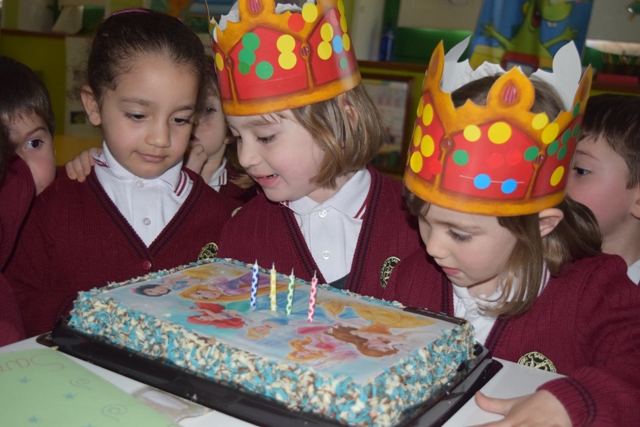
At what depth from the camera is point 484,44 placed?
3867mm

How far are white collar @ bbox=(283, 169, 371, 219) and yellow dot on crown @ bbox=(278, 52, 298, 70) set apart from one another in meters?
0.37

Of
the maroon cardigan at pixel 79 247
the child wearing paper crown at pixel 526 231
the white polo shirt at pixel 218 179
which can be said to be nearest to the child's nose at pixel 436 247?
the child wearing paper crown at pixel 526 231

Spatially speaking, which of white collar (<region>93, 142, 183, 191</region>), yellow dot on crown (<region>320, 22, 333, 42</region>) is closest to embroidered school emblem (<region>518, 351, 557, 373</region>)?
yellow dot on crown (<region>320, 22, 333, 42</region>)

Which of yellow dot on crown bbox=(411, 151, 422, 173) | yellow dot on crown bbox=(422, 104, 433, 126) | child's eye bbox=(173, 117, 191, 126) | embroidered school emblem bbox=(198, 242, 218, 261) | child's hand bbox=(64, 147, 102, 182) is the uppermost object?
yellow dot on crown bbox=(422, 104, 433, 126)

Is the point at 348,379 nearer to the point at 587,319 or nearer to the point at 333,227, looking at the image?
the point at 587,319

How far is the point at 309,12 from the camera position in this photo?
4.75 ft

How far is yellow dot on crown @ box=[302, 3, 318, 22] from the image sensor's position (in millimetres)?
1439

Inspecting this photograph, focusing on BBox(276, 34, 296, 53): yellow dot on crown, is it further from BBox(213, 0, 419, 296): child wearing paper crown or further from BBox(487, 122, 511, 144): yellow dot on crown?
BBox(487, 122, 511, 144): yellow dot on crown

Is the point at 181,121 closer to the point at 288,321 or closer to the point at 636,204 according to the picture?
the point at 288,321

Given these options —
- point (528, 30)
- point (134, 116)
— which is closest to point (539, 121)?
point (134, 116)

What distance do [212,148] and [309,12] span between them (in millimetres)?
995

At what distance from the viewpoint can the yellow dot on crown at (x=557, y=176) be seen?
3.91 feet

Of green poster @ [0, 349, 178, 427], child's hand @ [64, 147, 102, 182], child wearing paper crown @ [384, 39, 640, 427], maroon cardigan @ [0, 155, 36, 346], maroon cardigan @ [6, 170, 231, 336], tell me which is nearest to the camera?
green poster @ [0, 349, 178, 427]

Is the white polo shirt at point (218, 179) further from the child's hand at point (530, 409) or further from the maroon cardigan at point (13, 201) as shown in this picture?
the child's hand at point (530, 409)
